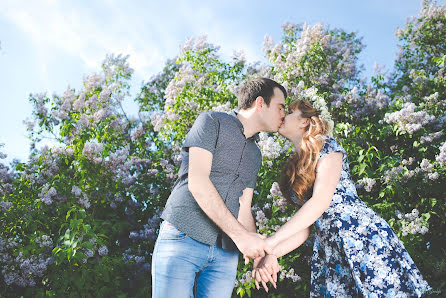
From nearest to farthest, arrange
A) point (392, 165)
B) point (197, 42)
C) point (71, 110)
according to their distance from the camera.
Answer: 1. point (392, 165)
2. point (71, 110)
3. point (197, 42)

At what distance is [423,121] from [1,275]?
16.0 ft

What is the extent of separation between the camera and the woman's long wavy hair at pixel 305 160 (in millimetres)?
2334

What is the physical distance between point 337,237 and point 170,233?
0.95m

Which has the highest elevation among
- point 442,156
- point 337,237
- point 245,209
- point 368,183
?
point 442,156

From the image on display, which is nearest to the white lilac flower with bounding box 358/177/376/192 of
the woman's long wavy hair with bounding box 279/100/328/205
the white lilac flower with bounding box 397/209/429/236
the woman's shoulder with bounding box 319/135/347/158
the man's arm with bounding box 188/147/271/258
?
the white lilac flower with bounding box 397/209/429/236

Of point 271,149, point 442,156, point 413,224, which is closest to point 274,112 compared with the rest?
point 271,149

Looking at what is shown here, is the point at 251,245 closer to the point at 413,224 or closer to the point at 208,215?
the point at 208,215

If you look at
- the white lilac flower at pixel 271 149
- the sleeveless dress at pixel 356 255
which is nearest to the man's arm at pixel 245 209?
the sleeveless dress at pixel 356 255

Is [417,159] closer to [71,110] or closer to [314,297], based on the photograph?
[314,297]

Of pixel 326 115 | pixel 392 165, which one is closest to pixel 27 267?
pixel 326 115

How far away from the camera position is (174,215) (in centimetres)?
192

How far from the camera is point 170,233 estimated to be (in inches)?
74.5

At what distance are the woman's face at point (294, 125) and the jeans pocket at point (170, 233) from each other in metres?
1.03

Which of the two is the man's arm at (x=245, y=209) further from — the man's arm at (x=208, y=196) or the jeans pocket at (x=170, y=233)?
the jeans pocket at (x=170, y=233)
